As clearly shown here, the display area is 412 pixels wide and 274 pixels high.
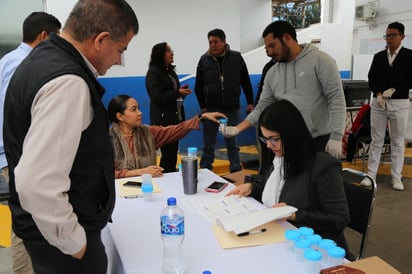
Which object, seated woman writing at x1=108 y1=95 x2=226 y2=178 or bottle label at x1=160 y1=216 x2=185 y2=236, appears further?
seated woman writing at x1=108 y1=95 x2=226 y2=178

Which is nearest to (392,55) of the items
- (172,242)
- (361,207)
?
(361,207)

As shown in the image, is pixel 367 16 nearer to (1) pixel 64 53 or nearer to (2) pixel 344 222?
(2) pixel 344 222

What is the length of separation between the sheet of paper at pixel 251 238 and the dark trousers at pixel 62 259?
41 cm

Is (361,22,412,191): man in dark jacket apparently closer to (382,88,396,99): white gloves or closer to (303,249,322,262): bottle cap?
(382,88,396,99): white gloves

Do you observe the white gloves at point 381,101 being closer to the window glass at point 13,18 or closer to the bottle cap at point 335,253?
the bottle cap at point 335,253

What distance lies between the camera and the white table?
3.39 ft

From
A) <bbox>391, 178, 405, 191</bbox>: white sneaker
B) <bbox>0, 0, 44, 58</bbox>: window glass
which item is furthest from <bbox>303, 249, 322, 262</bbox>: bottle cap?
<bbox>0, 0, 44, 58</bbox>: window glass

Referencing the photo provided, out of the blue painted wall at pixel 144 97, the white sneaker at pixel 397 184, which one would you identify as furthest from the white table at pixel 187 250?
the blue painted wall at pixel 144 97

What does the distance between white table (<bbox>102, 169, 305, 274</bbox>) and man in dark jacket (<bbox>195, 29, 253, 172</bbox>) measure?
207 centimetres

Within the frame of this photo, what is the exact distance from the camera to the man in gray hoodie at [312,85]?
216 centimetres

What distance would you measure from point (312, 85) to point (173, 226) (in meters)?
1.53

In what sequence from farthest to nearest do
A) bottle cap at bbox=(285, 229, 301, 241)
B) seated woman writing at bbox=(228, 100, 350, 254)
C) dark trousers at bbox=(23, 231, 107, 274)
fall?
1. seated woman writing at bbox=(228, 100, 350, 254)
2. bottle cap at bbox=(285, 229, 301, 241)
3. dark trousers at bbox=(23, 231, 107, 274)

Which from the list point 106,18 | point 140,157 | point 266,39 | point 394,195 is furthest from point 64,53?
point 394,195

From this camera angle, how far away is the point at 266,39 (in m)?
2.26
